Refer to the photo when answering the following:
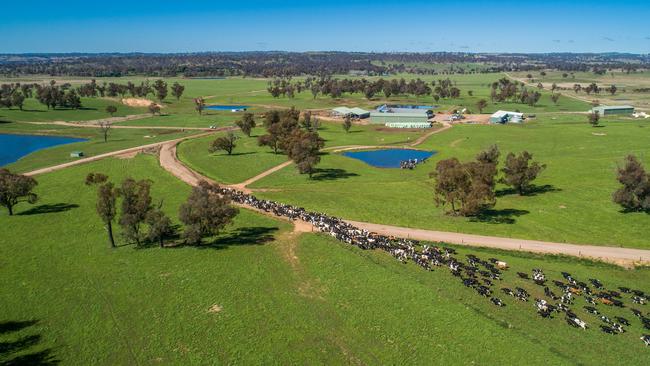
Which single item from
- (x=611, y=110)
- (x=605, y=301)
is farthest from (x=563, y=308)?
(x=611, y=110)

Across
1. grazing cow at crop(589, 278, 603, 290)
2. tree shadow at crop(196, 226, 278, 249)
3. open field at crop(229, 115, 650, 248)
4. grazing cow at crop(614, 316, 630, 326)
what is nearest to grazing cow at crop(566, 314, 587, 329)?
grazing cow at crop(614, 316, 630, 326)

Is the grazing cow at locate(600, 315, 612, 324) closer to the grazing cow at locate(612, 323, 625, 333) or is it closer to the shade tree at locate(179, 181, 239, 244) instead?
the grazing cow at locate(612, 323, 625, 333)

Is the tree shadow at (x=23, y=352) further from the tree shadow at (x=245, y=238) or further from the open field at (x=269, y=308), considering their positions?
the tree shadow at (x=245, y=238)

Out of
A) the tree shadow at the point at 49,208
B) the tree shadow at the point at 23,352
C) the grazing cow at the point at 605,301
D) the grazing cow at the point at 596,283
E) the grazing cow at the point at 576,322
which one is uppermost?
the tree shadow at the point at 49,208

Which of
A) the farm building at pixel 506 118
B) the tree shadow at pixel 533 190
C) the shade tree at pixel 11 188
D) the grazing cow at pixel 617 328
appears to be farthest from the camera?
the farm building at pixel 506 118

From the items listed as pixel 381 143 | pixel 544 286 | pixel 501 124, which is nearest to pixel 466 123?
pixel 501 124

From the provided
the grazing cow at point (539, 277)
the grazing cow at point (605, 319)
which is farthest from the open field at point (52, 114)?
the grazing cow at point (605, 319)

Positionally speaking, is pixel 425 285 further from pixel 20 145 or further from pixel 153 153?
pixel 20 145
